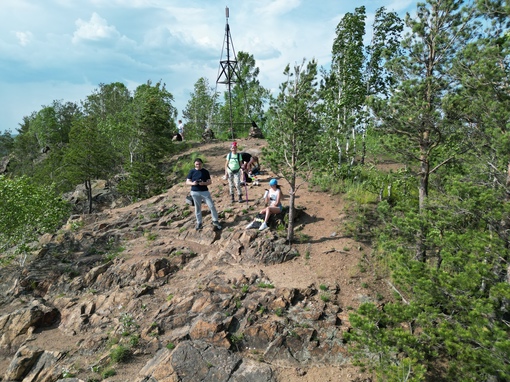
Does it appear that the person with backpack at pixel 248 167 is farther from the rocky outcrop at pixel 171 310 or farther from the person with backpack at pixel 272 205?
the person with backpack at pixel 272 205

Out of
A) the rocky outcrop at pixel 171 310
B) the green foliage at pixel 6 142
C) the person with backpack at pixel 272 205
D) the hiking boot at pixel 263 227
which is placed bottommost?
the rocky outcrop at pixel 171 310

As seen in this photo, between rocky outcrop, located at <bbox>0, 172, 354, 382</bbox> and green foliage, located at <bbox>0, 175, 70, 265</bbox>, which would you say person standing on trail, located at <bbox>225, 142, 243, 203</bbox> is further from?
green foliage, located at <bbox>0, 175, 70, 265</bbox>

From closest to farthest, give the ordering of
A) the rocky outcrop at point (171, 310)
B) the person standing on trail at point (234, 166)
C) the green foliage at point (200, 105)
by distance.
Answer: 1. the rocky outcrop at point (171, 310)
2. the person standing on trail at point (234, 166)
3. the green foliage at point (200, 105)

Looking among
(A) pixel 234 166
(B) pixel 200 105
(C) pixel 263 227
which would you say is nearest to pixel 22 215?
(A) pixel 234 166

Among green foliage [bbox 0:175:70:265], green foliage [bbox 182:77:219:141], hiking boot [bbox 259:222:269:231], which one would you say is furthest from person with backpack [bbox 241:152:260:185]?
Result: green foliage [bbox 182:77:219:141]

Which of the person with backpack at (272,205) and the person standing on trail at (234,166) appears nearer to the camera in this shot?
the person with backpack at (272,205)

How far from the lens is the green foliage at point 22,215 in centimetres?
1375

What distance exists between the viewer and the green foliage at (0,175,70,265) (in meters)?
13.8

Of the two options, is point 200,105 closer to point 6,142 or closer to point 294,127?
point 294,127

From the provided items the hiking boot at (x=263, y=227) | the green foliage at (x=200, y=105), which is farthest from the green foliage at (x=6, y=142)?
the hiking boot at (x=263, y=227)

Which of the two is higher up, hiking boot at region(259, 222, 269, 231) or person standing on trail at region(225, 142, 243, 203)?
person standing on trail at region(225, 142, 243, 203)

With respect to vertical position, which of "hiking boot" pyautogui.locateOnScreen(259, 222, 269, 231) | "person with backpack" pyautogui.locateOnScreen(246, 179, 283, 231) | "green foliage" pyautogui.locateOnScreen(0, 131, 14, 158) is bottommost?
"hiking boot" pyautogui.locateOnScreen(259, 222, 269, 231)

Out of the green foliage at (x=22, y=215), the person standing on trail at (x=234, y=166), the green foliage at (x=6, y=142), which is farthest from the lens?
the green foliage at (x=6, y=142)

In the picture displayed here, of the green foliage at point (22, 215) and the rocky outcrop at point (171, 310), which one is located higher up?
the green foliage at point (22, 215)
